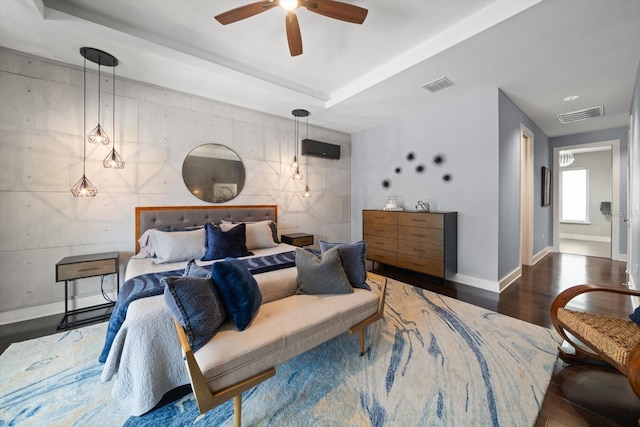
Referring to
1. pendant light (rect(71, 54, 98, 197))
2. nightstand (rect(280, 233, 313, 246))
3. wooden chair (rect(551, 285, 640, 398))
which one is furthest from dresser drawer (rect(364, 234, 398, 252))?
pendant light (rect(71, 54, 98, 197))

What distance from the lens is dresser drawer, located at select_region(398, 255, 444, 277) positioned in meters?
3.62

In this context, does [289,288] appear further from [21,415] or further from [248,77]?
[248,77]

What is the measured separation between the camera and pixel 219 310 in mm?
1601

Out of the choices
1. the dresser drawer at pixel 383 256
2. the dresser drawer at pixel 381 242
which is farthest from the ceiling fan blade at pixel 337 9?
the dresser drawer at pixel 383 256

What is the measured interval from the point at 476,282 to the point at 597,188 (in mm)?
7207

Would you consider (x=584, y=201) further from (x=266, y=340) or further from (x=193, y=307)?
(x=193, y=307)

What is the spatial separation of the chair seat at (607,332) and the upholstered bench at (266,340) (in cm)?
142

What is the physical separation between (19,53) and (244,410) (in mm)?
4147

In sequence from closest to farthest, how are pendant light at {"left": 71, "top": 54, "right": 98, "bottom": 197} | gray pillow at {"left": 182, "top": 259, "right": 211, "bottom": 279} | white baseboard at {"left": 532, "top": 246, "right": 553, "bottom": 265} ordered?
gray pillow at {"left": 182, "top": 259, "right": 211, "bottom": 279}, pendant light at {"left": 71, "top": 54, "right": 98, "bottom": 197}, white baseboard at {"left": 532, "top": 246, "right": 553, "bottom": 265}

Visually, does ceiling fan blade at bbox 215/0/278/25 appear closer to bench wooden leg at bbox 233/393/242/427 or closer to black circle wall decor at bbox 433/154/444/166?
bench wooden leg at bbox 233/393/242/427

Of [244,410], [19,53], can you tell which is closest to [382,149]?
[244,410]

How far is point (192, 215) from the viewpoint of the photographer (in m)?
3.58

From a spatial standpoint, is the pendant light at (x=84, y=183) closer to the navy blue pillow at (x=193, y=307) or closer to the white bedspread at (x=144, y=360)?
the white bedspread at (x=144, y=360)

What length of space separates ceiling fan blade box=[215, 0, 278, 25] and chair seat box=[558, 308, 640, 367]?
3318 millimetres
